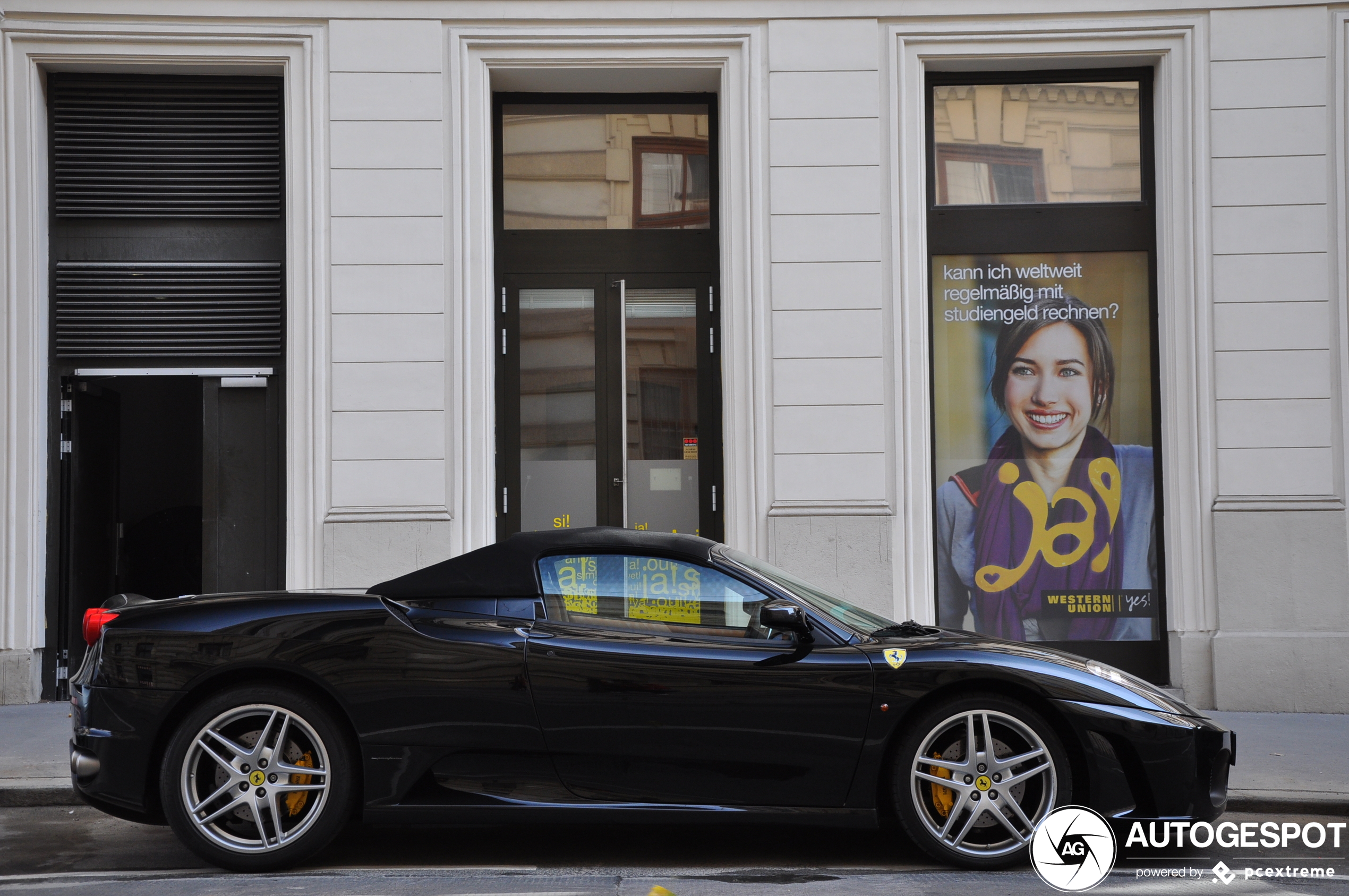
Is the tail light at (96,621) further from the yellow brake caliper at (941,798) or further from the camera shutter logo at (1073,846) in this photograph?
the camera shutter logo at (1073,846)

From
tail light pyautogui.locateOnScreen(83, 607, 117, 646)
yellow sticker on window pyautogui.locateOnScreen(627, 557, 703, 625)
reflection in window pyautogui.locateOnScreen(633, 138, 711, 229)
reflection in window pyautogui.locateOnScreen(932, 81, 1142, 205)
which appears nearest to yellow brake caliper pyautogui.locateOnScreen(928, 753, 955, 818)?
yellow sticker on window pyautogui.locateOnScreen(627, 557, 703, 625)

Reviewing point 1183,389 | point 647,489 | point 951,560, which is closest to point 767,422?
point 647,489

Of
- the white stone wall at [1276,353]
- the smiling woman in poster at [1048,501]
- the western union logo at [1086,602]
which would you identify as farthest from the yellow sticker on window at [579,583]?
the white stone wall at [1276,353]

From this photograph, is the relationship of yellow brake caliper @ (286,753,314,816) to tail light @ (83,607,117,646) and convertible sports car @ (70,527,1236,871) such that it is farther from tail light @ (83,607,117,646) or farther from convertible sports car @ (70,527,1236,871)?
tail light @ (83,607,117,646)

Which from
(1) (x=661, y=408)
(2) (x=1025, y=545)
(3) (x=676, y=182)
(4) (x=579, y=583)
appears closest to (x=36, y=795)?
(4) (x=579, y=583)

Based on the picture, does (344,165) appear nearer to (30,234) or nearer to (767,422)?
(30,234)

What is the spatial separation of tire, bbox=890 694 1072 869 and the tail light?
313 centimetres

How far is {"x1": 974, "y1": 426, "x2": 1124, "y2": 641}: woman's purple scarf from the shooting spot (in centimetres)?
898

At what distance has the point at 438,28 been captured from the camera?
893 cm

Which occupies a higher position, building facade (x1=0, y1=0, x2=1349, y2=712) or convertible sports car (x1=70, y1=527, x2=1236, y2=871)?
building facade (x1=0, y1=0, x2=1349, y2=712)

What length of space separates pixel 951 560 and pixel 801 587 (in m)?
4.61

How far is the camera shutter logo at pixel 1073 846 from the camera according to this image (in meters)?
4.27

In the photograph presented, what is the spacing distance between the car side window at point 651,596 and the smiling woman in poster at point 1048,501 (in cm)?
487

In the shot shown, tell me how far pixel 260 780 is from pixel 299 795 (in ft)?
0.51
